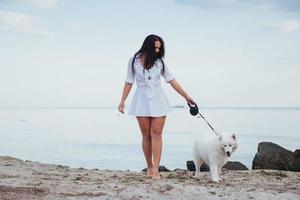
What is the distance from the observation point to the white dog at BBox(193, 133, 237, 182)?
7961 millimetres

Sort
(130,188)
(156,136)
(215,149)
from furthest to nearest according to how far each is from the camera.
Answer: (215,149) < (156,136) < (130,188)

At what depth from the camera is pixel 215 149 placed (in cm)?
819

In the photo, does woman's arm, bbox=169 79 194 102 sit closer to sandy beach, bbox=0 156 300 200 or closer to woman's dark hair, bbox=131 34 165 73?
woman's dark hair, bbox=131 34 165 73

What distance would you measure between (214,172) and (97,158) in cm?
1275

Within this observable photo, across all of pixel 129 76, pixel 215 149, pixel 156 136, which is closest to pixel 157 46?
pixel 129 76

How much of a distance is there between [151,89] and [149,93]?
64mm

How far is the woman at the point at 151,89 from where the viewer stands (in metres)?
7.59

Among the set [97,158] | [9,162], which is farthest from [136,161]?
[9,162]

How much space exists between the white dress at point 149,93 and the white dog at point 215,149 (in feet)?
3.23

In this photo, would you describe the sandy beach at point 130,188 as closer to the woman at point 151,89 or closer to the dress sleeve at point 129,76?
the woman at point 151,89

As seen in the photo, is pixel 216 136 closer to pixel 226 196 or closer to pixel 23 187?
pixel 226 196

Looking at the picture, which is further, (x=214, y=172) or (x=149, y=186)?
(x=214, y=172)

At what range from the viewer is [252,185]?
25.2 ft

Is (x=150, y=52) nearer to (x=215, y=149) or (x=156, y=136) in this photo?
(x=156, y=136)
